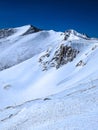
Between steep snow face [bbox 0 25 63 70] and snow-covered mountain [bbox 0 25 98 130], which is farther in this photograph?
steep snow face [bbox 0 25 63 70]

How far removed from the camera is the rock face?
9719 cm

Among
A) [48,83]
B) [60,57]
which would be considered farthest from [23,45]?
[48,83]

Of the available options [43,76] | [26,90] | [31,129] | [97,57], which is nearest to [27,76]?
[43,76]

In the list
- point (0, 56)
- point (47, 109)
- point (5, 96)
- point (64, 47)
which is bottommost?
point (47, 109)

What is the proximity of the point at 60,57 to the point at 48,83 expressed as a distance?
18.1 metres

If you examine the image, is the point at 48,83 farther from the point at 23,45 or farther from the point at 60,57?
the point at 23,45

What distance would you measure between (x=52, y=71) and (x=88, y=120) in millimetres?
75051

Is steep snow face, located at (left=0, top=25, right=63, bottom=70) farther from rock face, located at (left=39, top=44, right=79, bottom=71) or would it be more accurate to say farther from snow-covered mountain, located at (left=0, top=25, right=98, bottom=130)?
rock face, located at (left=39, top=44, right=79, bottom=71)

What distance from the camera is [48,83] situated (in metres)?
83.9

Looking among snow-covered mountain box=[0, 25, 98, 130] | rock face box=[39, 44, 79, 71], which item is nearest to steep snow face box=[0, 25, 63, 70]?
snow-covered mountain box=[0, 25, 98, 130]

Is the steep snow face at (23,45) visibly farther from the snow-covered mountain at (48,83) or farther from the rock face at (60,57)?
the rock face at (60,57)

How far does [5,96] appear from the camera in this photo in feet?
273

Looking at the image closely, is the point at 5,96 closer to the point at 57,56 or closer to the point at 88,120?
the point at 57,56

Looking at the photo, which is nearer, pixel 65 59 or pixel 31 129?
pixel 31 129
